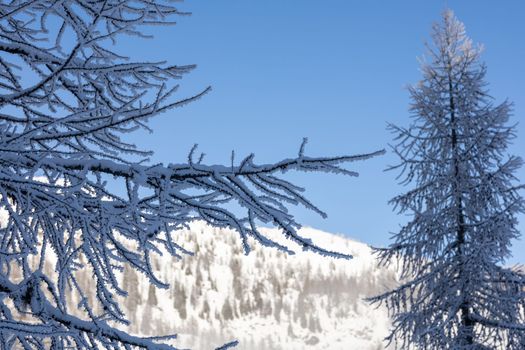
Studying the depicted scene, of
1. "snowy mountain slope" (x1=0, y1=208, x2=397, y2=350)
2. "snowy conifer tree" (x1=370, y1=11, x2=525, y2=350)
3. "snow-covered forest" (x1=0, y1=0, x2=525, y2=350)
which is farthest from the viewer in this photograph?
"snowy mountain slope" (x1=0, y1=208, x2=397, y2=350)

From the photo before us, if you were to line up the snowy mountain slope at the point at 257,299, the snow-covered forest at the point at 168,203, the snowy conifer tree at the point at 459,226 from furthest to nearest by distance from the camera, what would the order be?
1. the snowy mountain slope at the point at 257,299
2. the snowy conifer tree at the point at 459,226
3. the snow-covered forest at the point at 168,203

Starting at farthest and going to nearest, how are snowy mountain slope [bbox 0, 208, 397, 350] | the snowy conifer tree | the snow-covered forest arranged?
snowy mountain slope [bbox 0, 208, 397, 350], the snowy conifer tree, the snow-covered forest

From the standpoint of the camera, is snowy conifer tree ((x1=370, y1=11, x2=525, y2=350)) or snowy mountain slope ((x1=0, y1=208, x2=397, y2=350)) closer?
snowy conifer tree ((x1=370, y1=11, x2=525, y2=350))

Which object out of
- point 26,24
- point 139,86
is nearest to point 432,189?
point 139,86

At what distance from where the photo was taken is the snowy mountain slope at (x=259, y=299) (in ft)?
154

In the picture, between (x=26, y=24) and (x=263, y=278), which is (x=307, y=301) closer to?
(x=263, y=278)

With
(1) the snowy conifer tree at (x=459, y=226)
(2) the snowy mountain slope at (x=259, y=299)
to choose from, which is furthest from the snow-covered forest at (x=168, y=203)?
(2) the snowy mountain slope at (x=259, y=299)

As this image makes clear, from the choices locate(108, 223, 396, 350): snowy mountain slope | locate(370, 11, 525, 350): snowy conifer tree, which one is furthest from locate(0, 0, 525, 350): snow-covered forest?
locate(108, 223, 396, 350): snowy mountain slope

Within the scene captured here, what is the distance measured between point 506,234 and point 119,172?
7.40 m

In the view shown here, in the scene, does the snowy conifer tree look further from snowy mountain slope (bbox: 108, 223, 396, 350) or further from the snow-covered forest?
snowy mountain slope (bbox: 108, 223, 396, 350)

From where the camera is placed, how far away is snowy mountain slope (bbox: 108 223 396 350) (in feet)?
154

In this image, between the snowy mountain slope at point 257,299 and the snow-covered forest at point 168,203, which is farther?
the snowy mountain slope at point 257,299

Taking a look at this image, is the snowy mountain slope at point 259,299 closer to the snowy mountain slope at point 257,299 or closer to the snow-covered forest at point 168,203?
the snowy mountain slope at point 257,299

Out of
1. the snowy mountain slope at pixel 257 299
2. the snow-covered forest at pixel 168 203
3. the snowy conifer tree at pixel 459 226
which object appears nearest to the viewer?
the snow-covered forest at pixel 168 203
